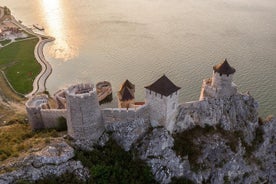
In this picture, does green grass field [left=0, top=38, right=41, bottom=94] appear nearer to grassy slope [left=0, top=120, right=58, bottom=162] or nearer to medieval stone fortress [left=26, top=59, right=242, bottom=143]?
grassy slope [left=0, top=120, right=58, bottom=162]

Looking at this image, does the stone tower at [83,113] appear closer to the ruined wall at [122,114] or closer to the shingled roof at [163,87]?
the ruined wall at [122,114]

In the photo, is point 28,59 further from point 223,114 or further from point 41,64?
point 223,114

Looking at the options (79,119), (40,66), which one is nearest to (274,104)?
(79,119)

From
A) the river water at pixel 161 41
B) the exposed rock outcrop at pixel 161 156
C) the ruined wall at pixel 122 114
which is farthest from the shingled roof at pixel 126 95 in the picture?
the river water at pixel 161 41

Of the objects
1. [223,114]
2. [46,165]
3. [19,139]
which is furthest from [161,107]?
[19,139]

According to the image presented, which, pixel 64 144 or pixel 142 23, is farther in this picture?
pixel 142 23

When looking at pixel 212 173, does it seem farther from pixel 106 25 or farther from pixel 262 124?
pixel 106 25

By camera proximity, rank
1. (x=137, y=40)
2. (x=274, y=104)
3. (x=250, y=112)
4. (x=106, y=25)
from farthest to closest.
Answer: (x=106, y=25)
(x=137, y=40)
(x=274, y=104)
(x=250, y=112)
